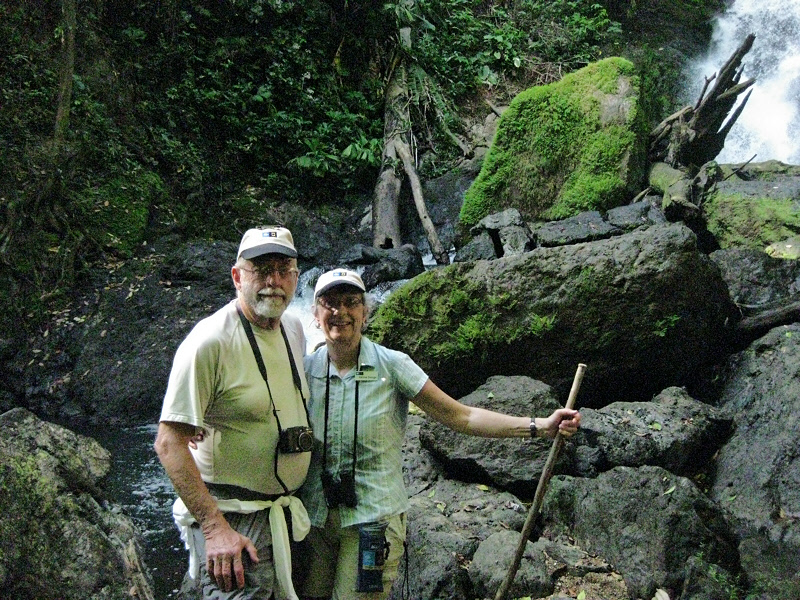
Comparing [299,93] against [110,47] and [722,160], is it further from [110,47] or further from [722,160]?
[722,160]

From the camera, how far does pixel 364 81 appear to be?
1437cm

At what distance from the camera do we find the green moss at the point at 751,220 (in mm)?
8930

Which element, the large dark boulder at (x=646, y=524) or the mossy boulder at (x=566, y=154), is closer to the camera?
the large dark boulder at (x=646, y=524)

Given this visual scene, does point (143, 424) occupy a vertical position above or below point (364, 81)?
below

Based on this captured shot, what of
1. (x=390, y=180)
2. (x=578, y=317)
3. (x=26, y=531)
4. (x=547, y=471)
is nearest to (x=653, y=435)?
(x=578, y=317)

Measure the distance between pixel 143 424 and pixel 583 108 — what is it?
8602mm

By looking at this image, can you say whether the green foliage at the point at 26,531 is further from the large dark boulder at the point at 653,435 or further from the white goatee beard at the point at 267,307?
the large dark boulder at the point at 653,435

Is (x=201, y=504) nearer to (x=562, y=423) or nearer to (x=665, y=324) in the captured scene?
(x=562, y=423)

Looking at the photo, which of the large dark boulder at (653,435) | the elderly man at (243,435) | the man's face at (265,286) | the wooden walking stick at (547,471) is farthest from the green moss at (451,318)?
the man's face at (265,286)

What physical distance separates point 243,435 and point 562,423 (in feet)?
4.77

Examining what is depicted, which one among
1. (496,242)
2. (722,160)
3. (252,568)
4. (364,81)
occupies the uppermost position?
(364,81)

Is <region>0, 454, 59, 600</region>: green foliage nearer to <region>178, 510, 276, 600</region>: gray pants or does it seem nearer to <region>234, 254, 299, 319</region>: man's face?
<region>178, 510, 276, 600</region>: gray pants

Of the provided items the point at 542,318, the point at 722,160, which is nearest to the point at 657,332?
the point at 542,318

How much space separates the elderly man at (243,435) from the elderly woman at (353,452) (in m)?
0.11
